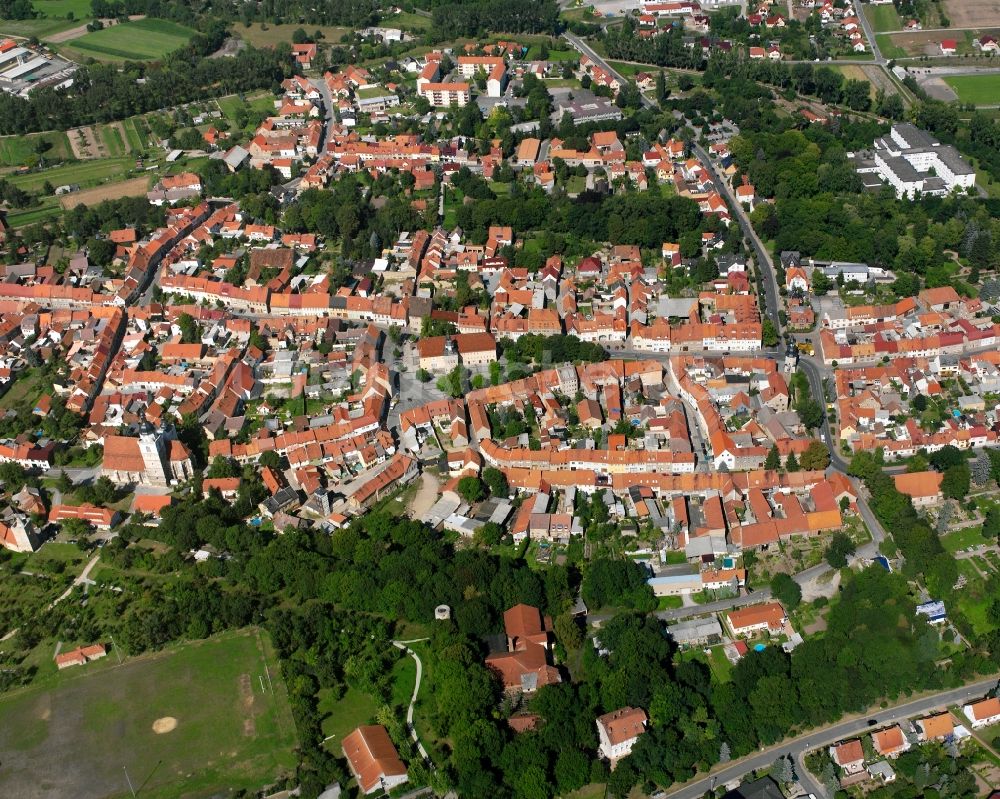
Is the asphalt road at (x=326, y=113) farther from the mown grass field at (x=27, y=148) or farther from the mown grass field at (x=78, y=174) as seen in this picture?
the mown grass field at (x=27, y=148)

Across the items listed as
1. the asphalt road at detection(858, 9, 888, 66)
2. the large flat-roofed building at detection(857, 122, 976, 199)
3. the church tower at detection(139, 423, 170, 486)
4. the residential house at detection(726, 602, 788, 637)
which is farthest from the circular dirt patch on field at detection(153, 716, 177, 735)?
the asphalt road at detection(858, 9, 888, 66)

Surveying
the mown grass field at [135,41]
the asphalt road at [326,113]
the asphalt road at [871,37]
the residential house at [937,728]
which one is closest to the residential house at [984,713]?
the residential house at [937,728]

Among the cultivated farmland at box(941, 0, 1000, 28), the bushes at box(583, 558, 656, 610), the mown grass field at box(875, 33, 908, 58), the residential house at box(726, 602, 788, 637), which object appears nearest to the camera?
the residential house at box(726, 602, 788, 637)

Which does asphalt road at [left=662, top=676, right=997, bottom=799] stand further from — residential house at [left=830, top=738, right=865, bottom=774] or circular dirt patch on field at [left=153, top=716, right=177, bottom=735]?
circular dirt patch on field at [left=153, top=716, right=177, bottom=735]

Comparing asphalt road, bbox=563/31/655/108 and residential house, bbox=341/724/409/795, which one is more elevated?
asphalt road, bbox=563/31/655/108

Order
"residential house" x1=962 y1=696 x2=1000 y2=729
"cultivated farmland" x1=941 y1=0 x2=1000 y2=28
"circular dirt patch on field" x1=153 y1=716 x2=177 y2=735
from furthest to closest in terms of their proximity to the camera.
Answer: "cultivated farmland" x1=941 y1=0 x2=1000 y2=28, "circular dirt patch on field" x1=153 y1=716 x2=177 y2=735, "residential house" x1=962 y1=696 x2=1000 y2=729

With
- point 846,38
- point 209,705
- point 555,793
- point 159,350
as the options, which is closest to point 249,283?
point 159,350
